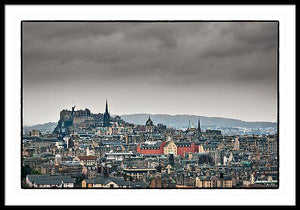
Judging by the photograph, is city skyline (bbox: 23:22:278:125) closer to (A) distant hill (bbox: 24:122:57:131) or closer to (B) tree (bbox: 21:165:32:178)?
(A) distant hill (bbox: 24:122:57:131)

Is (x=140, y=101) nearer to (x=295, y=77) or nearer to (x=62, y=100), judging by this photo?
(x=62, y=100)

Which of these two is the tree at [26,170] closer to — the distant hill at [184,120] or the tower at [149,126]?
the distant hill at [184,120]

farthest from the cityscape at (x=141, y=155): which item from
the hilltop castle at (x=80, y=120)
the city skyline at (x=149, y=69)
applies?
the city skyline at (x=149, y=69)

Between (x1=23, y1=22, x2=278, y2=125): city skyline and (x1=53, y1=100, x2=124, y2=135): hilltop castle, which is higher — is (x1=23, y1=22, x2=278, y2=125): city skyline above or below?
above

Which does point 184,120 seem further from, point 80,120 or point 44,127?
point 44,127

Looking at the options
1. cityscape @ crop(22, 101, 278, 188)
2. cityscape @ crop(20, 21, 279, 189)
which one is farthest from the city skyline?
cityscape @ crop(22, 101, 278, 188)

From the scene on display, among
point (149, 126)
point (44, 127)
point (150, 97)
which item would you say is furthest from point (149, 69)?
point (44, 127)

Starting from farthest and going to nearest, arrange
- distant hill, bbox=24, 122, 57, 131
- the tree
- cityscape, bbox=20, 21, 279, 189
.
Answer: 1. cityscape, bbox=20, 21, 279, 189
2. distant hill, bbox=24, 122, 57, 131
3. the tree

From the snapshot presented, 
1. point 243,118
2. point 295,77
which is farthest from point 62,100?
point 295,77
